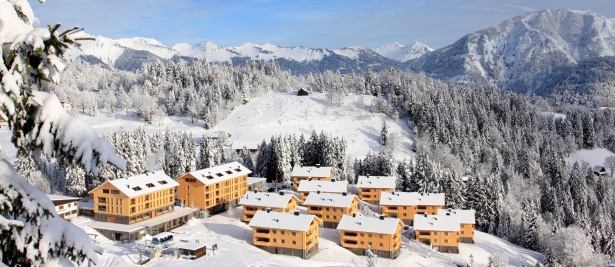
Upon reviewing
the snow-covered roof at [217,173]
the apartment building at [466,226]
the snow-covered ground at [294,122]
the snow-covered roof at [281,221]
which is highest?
the snow-covered ground at [294,122]

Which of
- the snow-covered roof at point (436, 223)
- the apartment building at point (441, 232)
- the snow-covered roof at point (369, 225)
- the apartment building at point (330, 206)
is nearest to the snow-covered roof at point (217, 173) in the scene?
the apartment building at point (330, 206)

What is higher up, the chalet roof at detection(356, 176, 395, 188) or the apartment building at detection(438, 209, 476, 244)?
the chalet roof at detection(356, 176, 395, 188)

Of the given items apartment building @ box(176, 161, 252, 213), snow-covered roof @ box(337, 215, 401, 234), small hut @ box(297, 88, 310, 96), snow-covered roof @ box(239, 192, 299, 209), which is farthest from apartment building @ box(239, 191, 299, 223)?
small hut @ box(297, 88, 310, 96)

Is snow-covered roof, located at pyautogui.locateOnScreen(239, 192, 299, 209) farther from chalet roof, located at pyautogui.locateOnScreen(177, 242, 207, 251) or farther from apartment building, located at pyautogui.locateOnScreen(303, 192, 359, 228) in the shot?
chalet roof, located at pyautogui.locateOnScreen(177, 242, 207, 251)

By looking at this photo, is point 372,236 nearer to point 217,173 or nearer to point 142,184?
point 217,173

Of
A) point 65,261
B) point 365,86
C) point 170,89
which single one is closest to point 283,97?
point 365,86

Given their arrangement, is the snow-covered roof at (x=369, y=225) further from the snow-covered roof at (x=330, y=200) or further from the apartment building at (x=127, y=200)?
the apartment building at (x=127, y=200)

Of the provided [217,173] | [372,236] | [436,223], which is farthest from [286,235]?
[436,223]
